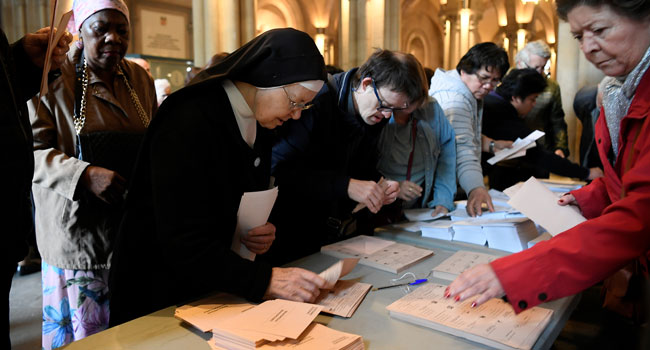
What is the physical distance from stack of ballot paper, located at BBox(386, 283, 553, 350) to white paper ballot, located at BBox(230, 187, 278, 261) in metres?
0.51

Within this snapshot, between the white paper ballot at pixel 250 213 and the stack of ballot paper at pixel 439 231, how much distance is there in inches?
42.8

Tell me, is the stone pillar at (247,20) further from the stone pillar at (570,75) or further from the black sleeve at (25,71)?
the black sleeve at (25,71)

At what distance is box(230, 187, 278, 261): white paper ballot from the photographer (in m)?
1.46

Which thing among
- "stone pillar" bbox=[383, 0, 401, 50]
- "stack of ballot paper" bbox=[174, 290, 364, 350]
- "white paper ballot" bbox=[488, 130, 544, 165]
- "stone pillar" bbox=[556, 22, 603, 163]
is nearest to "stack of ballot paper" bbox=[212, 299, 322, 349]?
"stack of ballot paper" bbox=[174, 290, 364, 350]

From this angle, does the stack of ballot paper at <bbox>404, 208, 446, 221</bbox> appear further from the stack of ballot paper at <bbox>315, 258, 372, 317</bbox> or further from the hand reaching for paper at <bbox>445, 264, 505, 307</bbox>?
the hand reaching for paper at <bbox>445, 264, 505, 307</bbox>

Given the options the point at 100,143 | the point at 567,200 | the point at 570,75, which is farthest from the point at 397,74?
the point at 570,75

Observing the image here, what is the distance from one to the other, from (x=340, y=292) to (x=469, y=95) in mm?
2188

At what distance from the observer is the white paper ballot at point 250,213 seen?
146 cm

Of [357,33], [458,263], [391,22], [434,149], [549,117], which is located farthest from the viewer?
[391,22]

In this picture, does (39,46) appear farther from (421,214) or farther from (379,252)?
(421,214)

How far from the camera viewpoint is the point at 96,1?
206 centimetres

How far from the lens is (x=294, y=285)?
140cm

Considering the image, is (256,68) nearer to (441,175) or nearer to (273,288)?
(273,288)

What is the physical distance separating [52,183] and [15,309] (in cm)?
262
